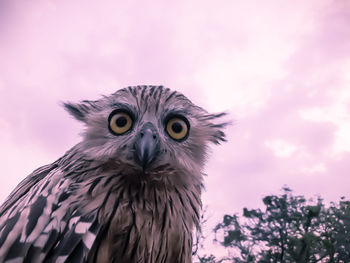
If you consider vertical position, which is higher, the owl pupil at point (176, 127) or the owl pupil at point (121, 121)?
the owl pupil at point (176, 127)

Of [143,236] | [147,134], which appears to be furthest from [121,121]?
[143,236]

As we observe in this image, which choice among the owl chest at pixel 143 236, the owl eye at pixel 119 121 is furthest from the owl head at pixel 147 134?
the owl chest at pixel 143 236

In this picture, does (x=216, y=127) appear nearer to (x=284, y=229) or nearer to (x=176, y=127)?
(x=176, y=127)

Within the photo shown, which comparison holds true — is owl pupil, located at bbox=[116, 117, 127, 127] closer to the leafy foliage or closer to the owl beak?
the owl beak

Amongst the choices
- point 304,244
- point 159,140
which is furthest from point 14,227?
point 304,244

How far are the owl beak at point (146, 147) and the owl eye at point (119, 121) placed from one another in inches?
10.6

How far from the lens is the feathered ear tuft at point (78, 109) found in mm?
3059

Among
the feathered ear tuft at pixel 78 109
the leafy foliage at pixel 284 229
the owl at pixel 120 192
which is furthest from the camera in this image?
the leafy foliage at pixel 284 229

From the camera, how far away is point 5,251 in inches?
82.1

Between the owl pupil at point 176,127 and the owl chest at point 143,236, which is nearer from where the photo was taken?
the owl chest at point 143,236

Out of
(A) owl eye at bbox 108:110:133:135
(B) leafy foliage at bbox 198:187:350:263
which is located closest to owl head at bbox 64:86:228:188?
(A) owl eye at bbox 108:110:133:135

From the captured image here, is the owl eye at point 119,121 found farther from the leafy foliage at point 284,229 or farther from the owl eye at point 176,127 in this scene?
the leafy foliage at point 284,229

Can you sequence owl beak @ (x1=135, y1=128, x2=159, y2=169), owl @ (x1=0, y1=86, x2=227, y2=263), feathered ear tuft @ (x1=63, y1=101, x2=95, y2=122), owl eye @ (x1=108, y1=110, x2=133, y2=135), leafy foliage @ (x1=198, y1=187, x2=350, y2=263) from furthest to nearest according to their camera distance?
leafy foliage @ (x1=198, y1=187, x2=350, y2=263), feathered ear tuft @ (x1=63, y1=101, x2=95, y2=122), owl eye @ (x1=108, y1=110, x2=133, y2=135), owl beak @ (x1=135, y1=128, x2=159, y2=169), owl @ (x1=0, y1=86, x2=227, y2=263)

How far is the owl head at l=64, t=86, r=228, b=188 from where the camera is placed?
2.42 m
